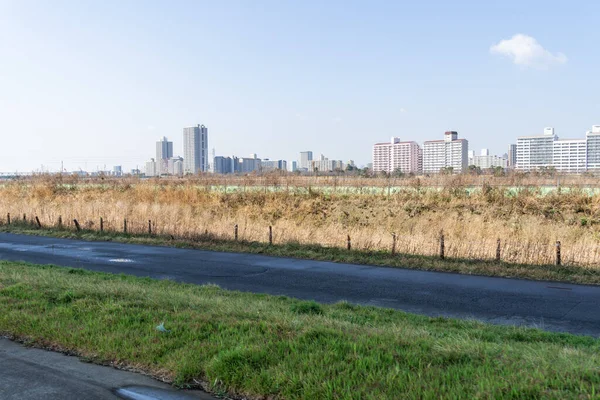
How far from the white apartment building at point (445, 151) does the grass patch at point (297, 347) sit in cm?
15692

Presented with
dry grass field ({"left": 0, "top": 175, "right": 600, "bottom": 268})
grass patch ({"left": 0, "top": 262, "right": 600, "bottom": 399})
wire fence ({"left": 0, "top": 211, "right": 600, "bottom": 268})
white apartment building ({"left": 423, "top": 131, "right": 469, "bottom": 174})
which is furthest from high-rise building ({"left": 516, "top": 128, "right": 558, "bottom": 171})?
grass patch ({"left": 0, "top": 262, "right": 600, "bottom": 399})

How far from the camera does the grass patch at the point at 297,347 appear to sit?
5.23 metres

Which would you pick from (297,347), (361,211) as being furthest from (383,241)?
(361,211)

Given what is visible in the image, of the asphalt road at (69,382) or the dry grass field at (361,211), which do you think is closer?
the asphalt road at (69,382)

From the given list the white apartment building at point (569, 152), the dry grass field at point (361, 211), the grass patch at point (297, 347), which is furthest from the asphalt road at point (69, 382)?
the white apartment building at point (569, 152)

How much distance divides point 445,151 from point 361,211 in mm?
137221

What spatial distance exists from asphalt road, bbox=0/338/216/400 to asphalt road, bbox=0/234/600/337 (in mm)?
6708

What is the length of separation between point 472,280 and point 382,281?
256 cm

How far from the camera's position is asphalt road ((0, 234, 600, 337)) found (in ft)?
37.0

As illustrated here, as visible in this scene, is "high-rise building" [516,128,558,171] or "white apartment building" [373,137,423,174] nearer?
"high-rise building" [516,128,558,171]

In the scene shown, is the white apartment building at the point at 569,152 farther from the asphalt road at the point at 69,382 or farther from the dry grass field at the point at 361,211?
the asphalt road at the point at 69,382

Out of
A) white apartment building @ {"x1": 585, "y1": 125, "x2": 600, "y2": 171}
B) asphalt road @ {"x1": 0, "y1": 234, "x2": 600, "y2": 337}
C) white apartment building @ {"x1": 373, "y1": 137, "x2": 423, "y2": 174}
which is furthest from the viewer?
white apartment building @ {"x1": 373, "y1": 137, "x2": 423, "y2": 174}

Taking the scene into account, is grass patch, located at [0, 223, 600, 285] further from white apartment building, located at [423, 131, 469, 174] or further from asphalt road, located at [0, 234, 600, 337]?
white apartment building, located at [423, 131, 469, 174]

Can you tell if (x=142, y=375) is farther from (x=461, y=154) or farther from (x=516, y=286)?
(x=461, y=154)
